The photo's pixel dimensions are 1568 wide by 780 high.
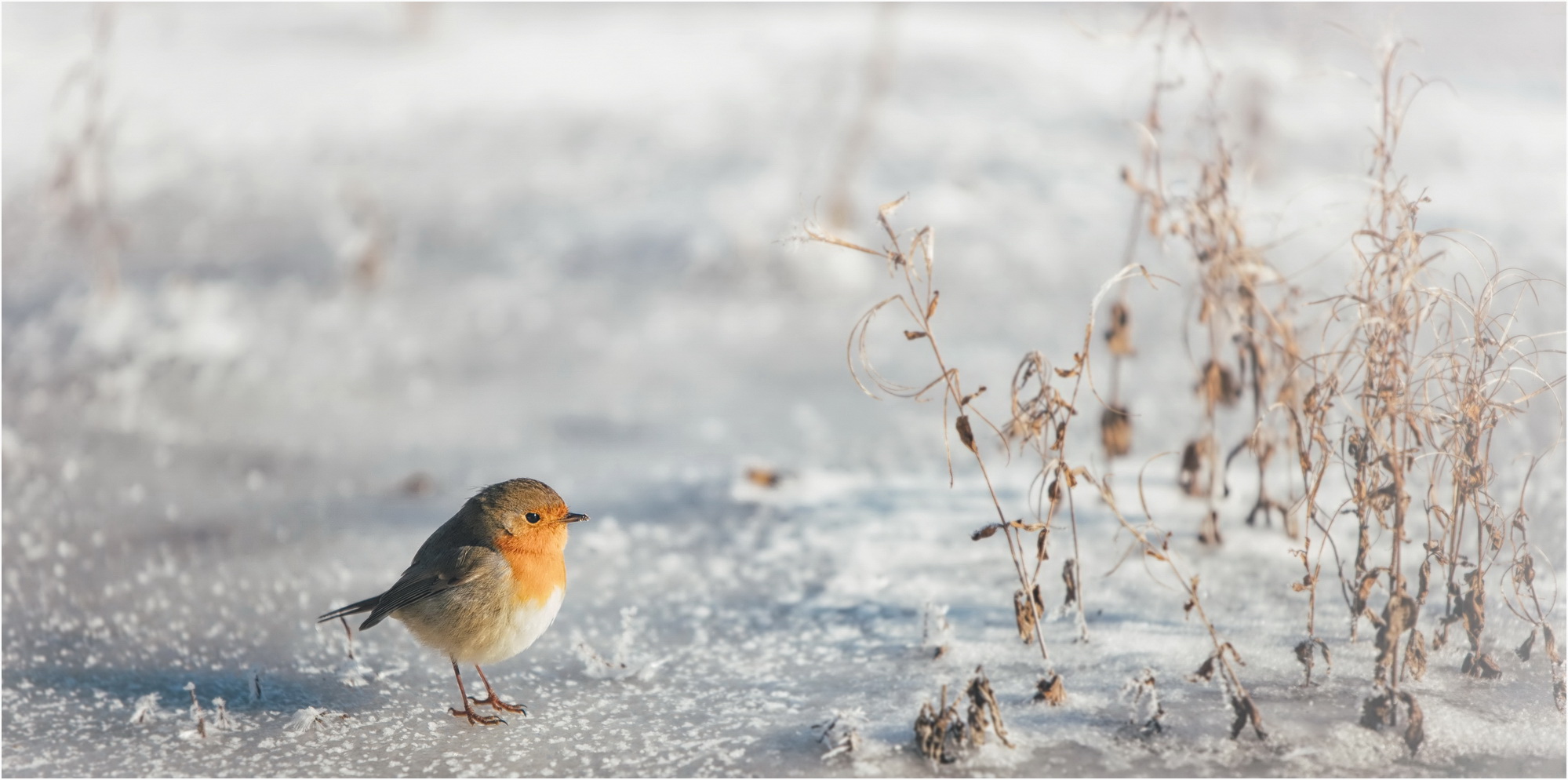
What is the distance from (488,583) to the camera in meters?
2.41

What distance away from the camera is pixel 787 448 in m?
4.46

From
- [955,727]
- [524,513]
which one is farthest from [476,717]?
[955,727]

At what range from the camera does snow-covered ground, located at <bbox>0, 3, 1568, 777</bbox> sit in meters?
2.52

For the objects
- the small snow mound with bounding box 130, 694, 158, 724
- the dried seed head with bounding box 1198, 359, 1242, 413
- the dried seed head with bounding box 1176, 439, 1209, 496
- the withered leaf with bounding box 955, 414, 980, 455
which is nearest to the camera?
the withered leaf with bounding box 955, 414, 980, 455

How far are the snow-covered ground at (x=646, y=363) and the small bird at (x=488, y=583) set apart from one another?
0.71 ft

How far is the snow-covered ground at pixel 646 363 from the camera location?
8.28 feet

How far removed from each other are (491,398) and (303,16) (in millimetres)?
4927

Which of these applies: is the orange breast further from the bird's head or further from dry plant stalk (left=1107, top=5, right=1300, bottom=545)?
dry plant stalk (left=1107, top=5, right=1300, bottom=545)

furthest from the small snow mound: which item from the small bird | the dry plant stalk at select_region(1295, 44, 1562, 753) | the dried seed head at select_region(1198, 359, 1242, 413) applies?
the dried seed head at select_region(1198, 359, 1242, 413)

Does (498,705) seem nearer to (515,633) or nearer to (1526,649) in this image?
(515,633)

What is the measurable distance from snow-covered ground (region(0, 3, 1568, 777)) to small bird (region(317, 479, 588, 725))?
0.71 ft

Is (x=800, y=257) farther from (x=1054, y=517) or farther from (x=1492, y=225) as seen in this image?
(x=1492, y=225)

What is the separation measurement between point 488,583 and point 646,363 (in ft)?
9.64

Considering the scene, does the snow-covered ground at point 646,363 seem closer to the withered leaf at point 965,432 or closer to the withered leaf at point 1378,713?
the withered leaf at point 1378,713
